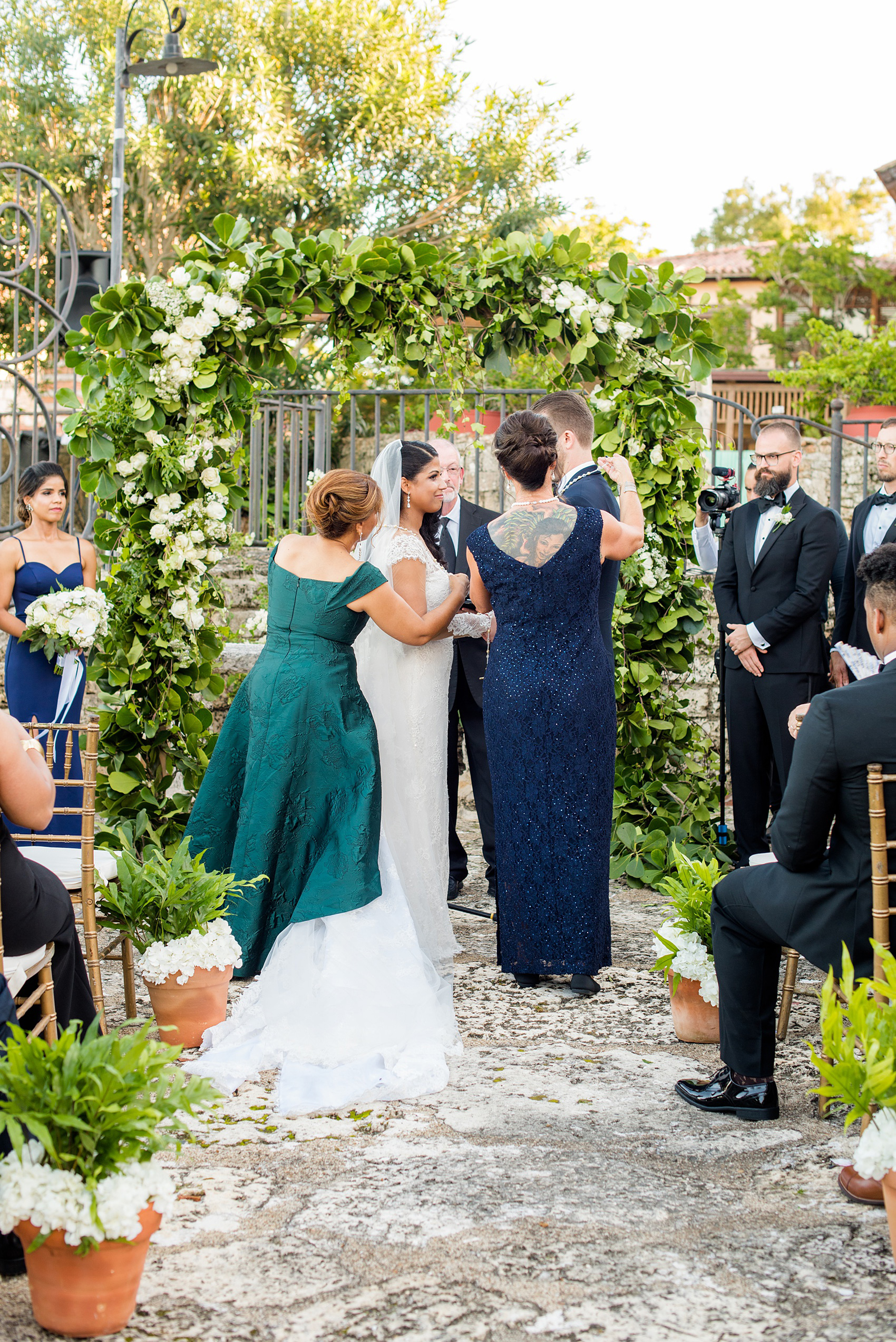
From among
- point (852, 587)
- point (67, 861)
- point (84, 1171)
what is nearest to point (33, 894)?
point (84, 1171)

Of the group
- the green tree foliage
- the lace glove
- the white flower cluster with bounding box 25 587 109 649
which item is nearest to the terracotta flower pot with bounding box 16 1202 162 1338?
the lace glove

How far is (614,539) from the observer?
4.36m

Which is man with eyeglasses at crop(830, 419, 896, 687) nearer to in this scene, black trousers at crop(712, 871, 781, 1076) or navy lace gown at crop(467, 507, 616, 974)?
navy lace gown at crop(467, 507, 616, 974)

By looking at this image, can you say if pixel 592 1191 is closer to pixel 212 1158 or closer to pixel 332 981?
pixel 212 1158

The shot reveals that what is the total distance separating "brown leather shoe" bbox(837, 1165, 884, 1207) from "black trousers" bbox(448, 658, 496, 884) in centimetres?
316

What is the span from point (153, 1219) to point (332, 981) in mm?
1587

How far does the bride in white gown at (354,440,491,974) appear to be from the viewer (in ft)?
14.5

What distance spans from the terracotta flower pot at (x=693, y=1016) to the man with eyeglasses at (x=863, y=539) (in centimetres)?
202

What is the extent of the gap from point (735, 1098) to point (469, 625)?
6.17 ft

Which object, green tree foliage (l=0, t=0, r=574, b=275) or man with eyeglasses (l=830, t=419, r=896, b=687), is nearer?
man with eyeglasses (l=830, t=419, r=896, b=687)

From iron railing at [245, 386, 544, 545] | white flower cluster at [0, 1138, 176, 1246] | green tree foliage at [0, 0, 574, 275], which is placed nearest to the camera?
white flower cluster at [0, 1138, 176, 1246]

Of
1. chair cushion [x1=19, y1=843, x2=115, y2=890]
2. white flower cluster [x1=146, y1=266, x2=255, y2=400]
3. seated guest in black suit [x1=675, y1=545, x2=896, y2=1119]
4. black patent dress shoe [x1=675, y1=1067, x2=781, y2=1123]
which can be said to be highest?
white flower cluster [x1=146, y1=266, x2=255, y2=400]

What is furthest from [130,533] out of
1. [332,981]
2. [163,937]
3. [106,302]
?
[332,981]

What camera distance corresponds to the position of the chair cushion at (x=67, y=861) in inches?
145
